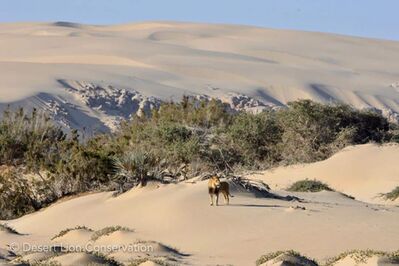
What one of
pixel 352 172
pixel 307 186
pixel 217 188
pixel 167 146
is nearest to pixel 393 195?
pixel 307 186

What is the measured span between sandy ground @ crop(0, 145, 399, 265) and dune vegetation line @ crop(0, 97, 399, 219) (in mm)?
1087

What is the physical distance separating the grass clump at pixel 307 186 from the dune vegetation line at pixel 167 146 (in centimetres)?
157

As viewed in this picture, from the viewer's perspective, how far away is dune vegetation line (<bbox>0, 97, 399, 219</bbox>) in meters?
21.3

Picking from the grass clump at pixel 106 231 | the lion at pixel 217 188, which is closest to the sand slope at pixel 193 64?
the lion at pixel 217 188

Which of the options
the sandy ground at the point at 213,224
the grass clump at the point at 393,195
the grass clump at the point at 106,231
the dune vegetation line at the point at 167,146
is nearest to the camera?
the sandy ground at the point at 213,224

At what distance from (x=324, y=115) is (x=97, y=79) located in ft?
132

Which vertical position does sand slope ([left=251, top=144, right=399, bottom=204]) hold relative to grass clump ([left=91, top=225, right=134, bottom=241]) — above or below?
below

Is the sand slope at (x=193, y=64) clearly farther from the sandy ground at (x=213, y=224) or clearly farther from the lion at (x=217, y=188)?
the lion at (x=217, y=188)

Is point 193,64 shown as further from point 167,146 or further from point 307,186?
point 307,186

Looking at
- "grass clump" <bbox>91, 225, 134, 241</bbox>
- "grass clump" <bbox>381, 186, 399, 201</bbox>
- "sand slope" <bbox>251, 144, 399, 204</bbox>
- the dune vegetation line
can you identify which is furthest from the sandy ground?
"sand slope" <bbox>251, 144, 399, 204</bbox>

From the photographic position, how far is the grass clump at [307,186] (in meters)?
23.7

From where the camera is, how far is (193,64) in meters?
86.4

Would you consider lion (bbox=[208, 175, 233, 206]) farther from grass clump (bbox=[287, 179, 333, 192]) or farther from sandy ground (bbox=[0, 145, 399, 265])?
grass clump (bbox=[287, 179, 333, 192])

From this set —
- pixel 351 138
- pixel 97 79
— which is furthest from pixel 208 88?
pixel 351 138
